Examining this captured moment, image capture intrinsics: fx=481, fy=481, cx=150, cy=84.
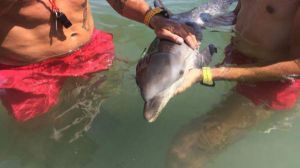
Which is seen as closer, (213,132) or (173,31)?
(173,31)

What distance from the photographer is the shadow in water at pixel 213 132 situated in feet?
12.0

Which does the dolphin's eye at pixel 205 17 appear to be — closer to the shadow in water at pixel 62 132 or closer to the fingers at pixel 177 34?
the fingers at pixel 177 34

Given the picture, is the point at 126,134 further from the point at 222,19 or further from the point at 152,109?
the point at 222,19

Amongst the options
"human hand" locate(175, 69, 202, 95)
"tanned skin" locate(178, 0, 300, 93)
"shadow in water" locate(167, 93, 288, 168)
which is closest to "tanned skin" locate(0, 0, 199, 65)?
"human hand" locate(175, 69, 202, 95)

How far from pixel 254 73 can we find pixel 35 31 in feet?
5.13

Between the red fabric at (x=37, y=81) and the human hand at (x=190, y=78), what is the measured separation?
942 millimetres

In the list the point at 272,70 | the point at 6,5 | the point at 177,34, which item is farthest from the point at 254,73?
the point at 6,5

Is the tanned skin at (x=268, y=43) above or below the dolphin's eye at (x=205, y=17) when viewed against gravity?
above

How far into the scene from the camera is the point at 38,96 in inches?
142

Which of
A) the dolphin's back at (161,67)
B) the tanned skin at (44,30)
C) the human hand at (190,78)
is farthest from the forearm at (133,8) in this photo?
the human hand at (190,78)

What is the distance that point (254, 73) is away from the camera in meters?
3.35

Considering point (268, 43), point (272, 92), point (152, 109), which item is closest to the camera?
point (152, 109)

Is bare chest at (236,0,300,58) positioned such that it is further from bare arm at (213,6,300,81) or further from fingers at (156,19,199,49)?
fingers at (156,19,199,49)

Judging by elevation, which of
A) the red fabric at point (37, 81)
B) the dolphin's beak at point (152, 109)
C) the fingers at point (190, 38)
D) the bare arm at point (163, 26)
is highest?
the bare arm at point (163, 26)
